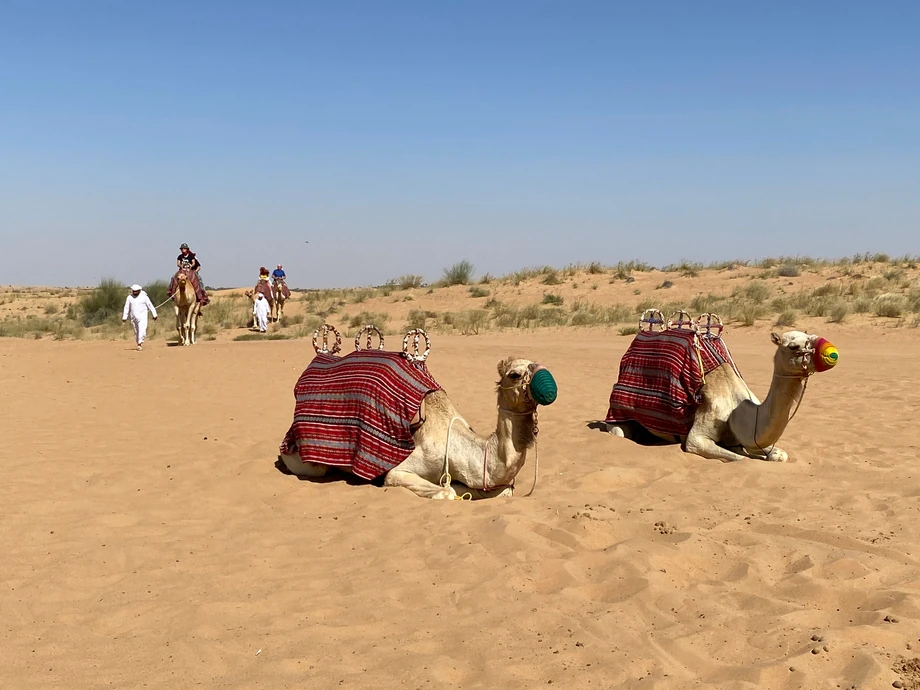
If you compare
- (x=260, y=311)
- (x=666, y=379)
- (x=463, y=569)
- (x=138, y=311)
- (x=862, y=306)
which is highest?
(x=138, y=311)

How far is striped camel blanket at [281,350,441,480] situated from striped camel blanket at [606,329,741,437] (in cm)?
258

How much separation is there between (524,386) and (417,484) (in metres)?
1.42

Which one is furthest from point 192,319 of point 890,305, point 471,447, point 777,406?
point 890,305

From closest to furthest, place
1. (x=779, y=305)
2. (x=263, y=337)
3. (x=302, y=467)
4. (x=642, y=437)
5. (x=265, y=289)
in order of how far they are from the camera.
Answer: (x=302, y=467) → (x=642, y=437) → (x=263, y=337) → (x=779, y=305) → (x=265, y=289)

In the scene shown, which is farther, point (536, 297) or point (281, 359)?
point (536, 297)

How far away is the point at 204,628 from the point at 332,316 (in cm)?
2677

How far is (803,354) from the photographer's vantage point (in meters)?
6.65

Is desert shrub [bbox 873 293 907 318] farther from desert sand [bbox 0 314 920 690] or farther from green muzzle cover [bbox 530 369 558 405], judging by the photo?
green muzzle cover [bbox 530 369 558 405]

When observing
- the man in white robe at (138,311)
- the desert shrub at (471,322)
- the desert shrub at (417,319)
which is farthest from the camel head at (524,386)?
the desert shrub at (417,319)

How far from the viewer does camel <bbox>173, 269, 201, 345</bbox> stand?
18.9 metres

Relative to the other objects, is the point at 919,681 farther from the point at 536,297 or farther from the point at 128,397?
the point at 536,297

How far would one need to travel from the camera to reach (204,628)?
4211mm

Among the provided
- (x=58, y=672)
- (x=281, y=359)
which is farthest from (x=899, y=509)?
(x=281, y=359)

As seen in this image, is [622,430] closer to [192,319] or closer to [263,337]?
[192,319]
